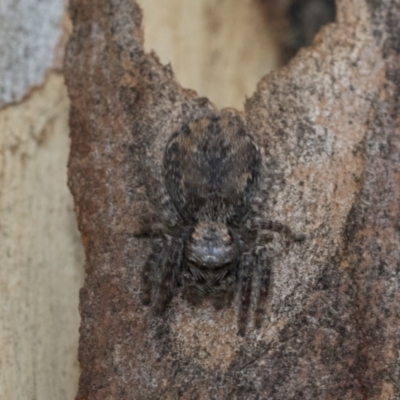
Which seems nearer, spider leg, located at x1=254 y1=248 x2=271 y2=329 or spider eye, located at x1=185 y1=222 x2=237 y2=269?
spider leg, located at x1=254 y1=248 x2=271 y2=329

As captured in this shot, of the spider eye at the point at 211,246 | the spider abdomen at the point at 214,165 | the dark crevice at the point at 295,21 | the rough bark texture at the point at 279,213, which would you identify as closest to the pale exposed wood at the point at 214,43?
the dark crevice at the point at 295,21

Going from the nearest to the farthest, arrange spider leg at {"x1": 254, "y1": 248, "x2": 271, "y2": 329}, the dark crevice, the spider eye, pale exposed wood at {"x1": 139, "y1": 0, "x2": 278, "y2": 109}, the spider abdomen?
spider leg at {"x1": 254, "y1": 248, "x2": 271, "y2": 329}, the spider eye, the spider abdomen, pale exposed wood at {"x1": 139, "y1": 0, "x2": 278, "y2": 109}, the dark crevice

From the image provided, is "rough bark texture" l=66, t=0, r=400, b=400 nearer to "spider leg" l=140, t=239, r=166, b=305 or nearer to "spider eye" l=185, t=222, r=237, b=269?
"spider leg" l=140, t=239, r=166, b=305

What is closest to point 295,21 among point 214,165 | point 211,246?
point 214,165

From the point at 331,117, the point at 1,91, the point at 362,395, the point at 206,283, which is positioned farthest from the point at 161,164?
the point at 362,395

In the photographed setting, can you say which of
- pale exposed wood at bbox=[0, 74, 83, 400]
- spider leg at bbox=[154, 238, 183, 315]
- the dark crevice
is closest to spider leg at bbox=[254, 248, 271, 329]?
spider leg at bbox=[154, 238, 183, 315]

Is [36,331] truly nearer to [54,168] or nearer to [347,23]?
[54,168]

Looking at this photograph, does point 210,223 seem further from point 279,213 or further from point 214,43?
point 214,43

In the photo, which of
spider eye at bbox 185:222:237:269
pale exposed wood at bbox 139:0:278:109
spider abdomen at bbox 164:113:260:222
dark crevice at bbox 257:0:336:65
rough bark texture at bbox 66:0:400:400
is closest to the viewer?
rough bark texture at bbox 66:0:400:400
